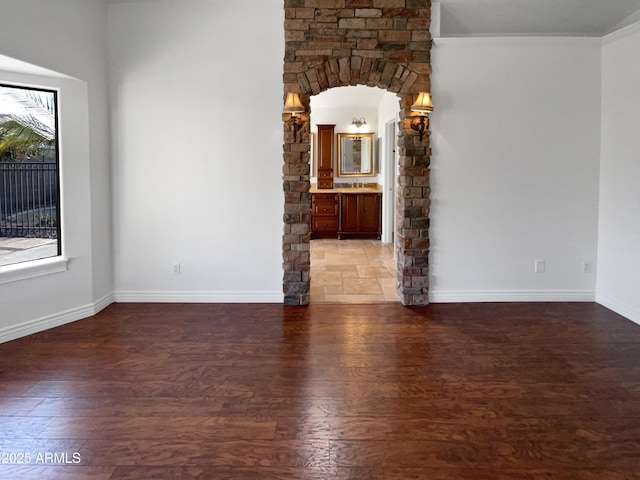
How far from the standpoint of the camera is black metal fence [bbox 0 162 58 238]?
4.55 m

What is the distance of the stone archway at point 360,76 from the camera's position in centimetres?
512

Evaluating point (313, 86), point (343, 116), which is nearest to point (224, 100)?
point (313, 86)

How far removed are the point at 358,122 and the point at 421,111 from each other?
17.4 ft

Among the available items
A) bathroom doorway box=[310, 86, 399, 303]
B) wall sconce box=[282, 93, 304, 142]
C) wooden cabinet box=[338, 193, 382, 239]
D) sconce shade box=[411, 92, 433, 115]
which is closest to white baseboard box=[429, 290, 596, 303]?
bathroom doorway box=[310, 86, 399, 303]

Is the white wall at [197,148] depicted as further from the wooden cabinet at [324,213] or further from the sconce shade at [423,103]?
the wooden cabinet at [324,213]

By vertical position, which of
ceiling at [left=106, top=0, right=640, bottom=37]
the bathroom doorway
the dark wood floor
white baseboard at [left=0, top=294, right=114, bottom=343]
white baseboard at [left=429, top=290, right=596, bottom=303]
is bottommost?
the dark wood floor

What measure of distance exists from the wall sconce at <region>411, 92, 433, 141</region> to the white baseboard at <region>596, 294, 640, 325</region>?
241 cm

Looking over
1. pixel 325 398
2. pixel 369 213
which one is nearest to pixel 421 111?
pixel 325 398

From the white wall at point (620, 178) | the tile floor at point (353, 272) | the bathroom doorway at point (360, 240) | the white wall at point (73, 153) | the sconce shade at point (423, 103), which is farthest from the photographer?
the bathroom doorway at point (360, 240)

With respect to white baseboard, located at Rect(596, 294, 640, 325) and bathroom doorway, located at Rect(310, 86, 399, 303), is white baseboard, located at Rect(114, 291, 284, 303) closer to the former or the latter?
bathroom doorway, located at Rect(310, 86, 399, 303)

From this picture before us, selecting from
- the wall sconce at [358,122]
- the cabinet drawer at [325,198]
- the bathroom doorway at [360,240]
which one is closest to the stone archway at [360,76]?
the bathroom doorway at [360,240]

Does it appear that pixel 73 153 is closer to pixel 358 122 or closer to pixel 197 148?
pixel 197 148

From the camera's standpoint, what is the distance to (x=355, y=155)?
34.5 ft

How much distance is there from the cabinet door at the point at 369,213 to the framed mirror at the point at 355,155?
0.99 m
